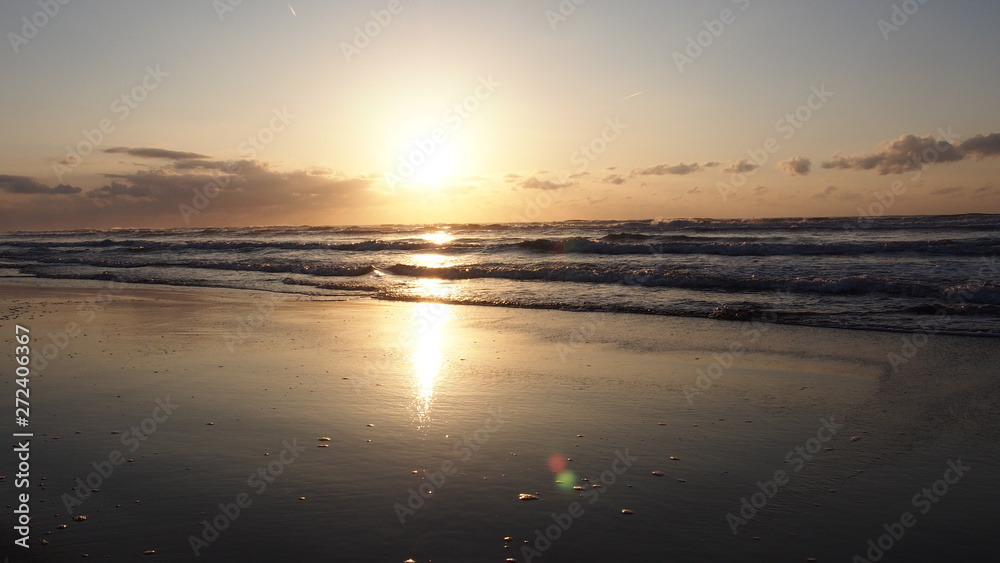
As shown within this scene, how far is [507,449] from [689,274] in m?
14.8

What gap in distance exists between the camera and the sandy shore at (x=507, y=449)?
404cm

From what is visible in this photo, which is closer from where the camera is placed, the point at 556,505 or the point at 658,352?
the point at 556,505

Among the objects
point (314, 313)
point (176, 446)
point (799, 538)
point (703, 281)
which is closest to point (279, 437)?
point (176, 446)

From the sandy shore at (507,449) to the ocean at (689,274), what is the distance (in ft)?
11.1

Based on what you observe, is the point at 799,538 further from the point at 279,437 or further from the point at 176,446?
the point at 176,446

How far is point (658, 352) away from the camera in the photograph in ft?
32.3

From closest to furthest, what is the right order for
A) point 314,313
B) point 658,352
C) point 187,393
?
point 187,393 → point 658,352 → point 314,313

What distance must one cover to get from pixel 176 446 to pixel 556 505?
3.32 m

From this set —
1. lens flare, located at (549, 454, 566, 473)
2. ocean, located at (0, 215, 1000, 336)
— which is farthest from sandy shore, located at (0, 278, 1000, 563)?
ocean, located at (0, 215, 1000, 336)
